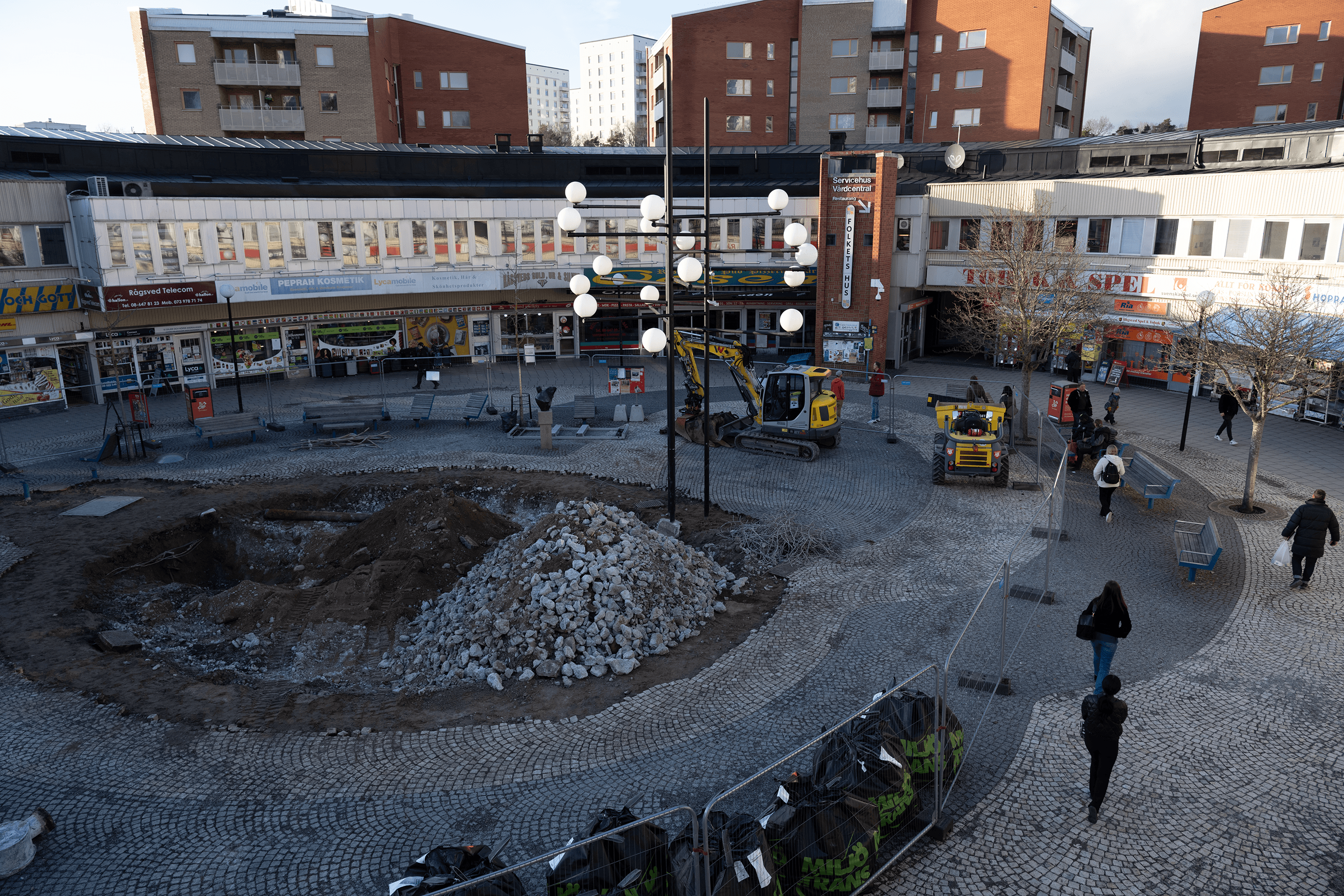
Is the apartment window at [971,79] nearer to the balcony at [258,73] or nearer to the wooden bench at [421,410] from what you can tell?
the balcony at [258,73]

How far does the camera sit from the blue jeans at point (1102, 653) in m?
9.91

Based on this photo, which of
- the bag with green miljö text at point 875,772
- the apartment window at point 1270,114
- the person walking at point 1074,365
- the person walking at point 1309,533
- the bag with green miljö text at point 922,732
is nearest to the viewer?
the bag with green miljö text at point 875,772

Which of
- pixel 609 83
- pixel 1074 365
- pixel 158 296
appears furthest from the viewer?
pixel 609 83

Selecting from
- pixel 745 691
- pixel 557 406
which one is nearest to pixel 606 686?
pixel 745 691

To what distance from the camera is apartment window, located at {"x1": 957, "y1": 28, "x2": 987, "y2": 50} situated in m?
48.0

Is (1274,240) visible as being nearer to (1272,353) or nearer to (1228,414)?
(1228,414)

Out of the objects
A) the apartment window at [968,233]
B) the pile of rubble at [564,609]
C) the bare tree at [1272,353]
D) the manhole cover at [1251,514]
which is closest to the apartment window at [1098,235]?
the apartment window at [968,233]

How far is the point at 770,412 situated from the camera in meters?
22.0

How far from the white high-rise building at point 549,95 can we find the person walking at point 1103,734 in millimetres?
175479

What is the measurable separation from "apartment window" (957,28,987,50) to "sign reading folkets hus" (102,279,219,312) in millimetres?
41832

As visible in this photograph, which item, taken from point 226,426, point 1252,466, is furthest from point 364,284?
point 1252,466

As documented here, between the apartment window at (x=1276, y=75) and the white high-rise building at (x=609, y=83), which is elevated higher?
the white high-rise building at (x=609, y=83)

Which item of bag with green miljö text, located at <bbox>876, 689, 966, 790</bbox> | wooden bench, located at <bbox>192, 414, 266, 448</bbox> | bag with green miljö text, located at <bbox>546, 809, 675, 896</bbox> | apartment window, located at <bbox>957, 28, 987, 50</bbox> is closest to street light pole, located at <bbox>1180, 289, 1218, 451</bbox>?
bag with green miljö text, located at <bbox>876, 689, 966, 790</bbox>

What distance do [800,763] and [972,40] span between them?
5003cm
